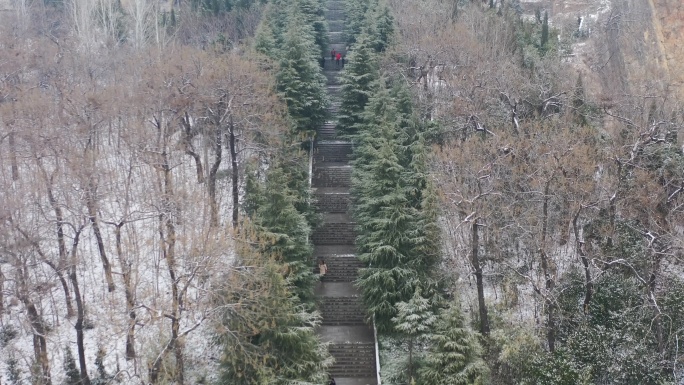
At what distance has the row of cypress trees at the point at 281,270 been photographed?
18.5 meters

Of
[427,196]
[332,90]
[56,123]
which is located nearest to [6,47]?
[56,123]

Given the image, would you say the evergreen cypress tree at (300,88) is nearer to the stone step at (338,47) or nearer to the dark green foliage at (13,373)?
the dark green foliage at (13,373)

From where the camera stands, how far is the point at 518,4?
56.2 m

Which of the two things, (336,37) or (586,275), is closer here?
(586,275)

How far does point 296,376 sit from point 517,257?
11.7m

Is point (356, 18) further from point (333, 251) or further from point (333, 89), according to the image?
point (333, 251)

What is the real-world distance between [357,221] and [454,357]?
936 centimetres

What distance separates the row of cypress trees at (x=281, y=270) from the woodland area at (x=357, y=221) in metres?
0.11

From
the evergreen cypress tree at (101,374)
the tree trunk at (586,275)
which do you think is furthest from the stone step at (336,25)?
the evergreen cypress tree at (101,374)

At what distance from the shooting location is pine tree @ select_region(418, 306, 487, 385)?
18.7 m

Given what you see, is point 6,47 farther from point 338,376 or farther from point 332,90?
point 338,376

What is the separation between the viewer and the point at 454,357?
62.0 ft

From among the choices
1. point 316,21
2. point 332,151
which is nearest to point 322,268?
point 332,151

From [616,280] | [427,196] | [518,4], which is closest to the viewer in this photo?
[616,280]
